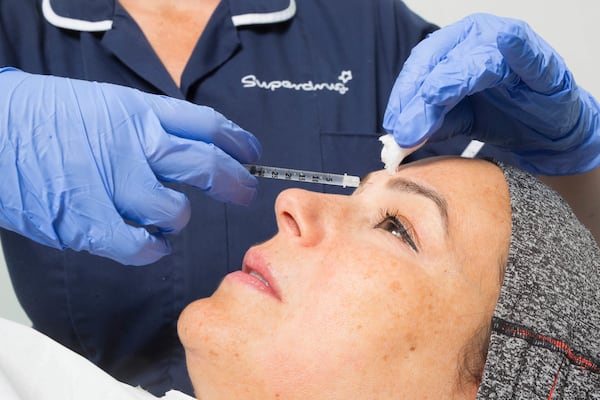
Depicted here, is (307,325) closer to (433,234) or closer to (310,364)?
(310,364)

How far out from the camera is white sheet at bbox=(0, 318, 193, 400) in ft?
3.91

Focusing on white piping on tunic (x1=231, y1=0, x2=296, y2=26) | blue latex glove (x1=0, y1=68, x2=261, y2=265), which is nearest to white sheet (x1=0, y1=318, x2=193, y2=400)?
blue latex glove (x1=0, y1=68, x2=261, y2=265)

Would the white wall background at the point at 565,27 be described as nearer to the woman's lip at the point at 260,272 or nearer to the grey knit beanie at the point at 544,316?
the grey knit beanie at the point at 544,316

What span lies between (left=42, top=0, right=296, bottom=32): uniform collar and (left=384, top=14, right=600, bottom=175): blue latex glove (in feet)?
1.42

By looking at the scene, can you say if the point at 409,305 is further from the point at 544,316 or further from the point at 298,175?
the point at 298,175

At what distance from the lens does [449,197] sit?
42.7 inches

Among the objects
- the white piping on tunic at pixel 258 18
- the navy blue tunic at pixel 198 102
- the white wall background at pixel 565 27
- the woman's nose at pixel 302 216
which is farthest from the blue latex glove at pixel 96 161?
the white wall background at pixel 565 27

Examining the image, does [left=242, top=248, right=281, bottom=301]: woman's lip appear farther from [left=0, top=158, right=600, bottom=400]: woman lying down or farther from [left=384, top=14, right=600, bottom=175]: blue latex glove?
[left=384, top=14, right=600, bottom=175]: blue latex glove

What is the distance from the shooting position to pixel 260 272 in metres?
1.07

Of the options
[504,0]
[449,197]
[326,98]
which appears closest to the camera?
[449,197]

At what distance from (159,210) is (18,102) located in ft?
0.90

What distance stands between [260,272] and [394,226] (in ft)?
0.73

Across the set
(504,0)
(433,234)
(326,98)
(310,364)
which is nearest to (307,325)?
(310,364)

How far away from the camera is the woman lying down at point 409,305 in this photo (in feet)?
3.22
